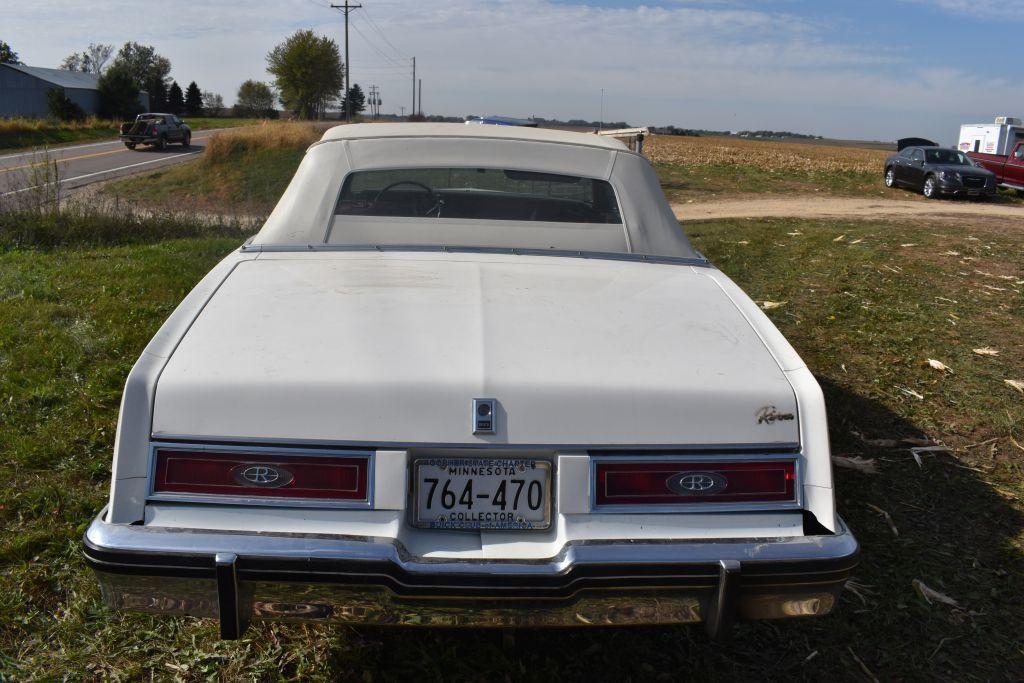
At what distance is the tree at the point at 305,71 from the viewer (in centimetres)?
8019

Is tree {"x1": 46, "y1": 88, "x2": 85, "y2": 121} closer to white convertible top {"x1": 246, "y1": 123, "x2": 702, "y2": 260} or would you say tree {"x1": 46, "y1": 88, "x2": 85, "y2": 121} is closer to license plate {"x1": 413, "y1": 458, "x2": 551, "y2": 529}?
white convertible top {"x1": 246, "y1": 123, "x2": 702, "y2": 260}

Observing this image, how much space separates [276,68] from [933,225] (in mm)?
77699

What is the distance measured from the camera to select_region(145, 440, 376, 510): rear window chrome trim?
2240mm

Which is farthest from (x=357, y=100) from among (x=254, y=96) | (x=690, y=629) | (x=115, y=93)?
(x=690, y=629)

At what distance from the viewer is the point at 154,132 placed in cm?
3931

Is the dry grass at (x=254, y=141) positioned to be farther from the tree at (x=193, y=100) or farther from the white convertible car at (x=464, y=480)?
the tree at (x=193, y=100)

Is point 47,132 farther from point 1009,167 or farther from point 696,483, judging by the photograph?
point 696,483

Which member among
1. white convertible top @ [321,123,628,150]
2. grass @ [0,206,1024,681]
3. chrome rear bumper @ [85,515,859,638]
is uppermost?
white convertible top @ [321,123,628,150]

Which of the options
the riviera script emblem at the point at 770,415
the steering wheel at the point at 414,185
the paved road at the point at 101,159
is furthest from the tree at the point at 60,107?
the riviera script emblem at the point at 770,415

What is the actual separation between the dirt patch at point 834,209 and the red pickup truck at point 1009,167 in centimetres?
254

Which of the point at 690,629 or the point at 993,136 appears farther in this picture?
the point at 993,136

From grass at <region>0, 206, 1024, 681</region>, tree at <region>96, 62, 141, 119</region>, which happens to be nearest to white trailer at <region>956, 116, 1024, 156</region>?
grass at <region>0, 206, 1024, 681</region>

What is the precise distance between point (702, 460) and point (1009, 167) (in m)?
25.1

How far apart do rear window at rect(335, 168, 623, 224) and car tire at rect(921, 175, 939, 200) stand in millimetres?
21007
